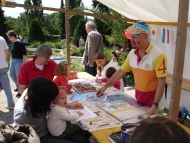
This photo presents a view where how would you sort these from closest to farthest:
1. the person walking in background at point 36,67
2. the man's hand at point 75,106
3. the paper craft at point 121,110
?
1. the paper craft at point 121,110
2. the man's hand at point 75,106
3. the person walking in background at point 36,67

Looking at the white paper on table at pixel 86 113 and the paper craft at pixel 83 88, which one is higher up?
the paper craft at pixel 83 88

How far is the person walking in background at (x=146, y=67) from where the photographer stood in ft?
6.86

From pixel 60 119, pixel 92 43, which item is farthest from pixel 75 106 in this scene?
pixel 92 43

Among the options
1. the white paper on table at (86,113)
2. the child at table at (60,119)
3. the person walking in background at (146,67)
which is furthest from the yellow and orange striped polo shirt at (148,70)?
the child at table at (60,119)

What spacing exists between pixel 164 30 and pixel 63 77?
2563 millimetres

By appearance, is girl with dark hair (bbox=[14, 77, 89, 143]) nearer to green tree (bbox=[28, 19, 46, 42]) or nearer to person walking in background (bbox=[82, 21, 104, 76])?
person walking in background (bbox=[82, 21, 104, 76])

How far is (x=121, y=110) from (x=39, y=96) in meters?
0.89

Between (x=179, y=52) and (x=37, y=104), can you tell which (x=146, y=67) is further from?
(x=37, y=104)

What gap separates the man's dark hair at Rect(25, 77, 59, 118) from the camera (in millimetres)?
1757

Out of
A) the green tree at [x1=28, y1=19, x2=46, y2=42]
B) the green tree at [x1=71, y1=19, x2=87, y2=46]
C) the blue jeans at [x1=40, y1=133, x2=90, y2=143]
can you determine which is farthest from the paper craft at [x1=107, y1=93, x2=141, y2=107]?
the green tree at [x1=28, y1=19, x2=46, y2=42]

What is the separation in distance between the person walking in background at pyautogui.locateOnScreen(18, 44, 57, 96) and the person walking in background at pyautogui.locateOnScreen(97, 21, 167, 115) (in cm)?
110

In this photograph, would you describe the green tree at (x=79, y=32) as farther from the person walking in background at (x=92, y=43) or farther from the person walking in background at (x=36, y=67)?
the person walking in background at (x=36, y=67)

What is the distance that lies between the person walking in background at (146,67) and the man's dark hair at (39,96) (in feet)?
3.21

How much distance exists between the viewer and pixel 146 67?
86.8 inches
